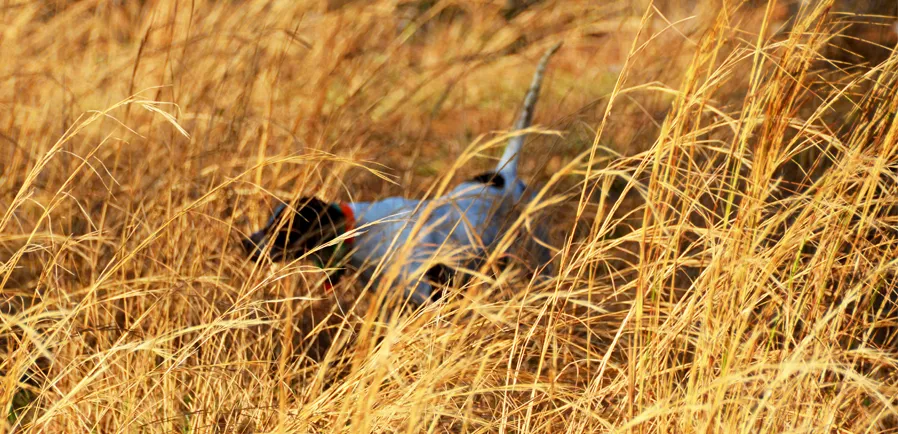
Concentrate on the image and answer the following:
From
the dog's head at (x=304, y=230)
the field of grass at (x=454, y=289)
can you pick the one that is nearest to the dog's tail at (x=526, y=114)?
the field of grass at (x=454, y=289)

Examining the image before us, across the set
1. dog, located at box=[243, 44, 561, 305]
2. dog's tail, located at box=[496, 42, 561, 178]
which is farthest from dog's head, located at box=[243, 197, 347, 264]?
dog's tail, located at box=[496, 42, 561, 178]

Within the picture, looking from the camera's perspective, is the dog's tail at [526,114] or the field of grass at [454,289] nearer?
the field of grass at [454,289]

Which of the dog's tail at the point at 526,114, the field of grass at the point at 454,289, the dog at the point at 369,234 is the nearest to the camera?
the field of grass at the point at 454,289

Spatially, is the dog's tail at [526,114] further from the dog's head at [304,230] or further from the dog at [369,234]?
the dog's head at [304,230]

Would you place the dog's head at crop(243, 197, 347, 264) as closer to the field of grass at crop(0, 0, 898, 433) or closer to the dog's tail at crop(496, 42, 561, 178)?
the field of grass at crop(0, 0, 898, 433)

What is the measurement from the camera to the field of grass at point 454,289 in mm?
1272

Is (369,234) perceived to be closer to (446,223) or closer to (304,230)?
(304,230)

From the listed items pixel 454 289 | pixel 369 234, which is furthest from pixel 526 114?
pixel 454 289

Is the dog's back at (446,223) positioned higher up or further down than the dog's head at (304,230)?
further down

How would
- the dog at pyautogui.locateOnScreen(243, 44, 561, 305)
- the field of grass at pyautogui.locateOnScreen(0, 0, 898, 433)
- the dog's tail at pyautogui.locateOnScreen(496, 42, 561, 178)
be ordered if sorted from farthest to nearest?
the dog's tail at pyautogui.locateOnScreen(496, 42, 561, 178)
the dog at pyautogui.locateOnScreen(243, 44, 561, 305)
the field of grass at pyautogui.locateOnScreen(0, 0, 898, 433)

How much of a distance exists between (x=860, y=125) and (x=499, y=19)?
7.70 ft

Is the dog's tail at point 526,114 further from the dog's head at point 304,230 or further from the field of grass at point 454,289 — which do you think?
the dog's head at point 304,230

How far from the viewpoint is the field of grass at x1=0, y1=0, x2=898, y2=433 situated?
127 centimetres

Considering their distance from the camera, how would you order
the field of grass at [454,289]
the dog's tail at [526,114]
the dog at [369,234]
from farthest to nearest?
the dog's tail at [526,114] → the dog at [369,234] → the field of grass at [454,289]
